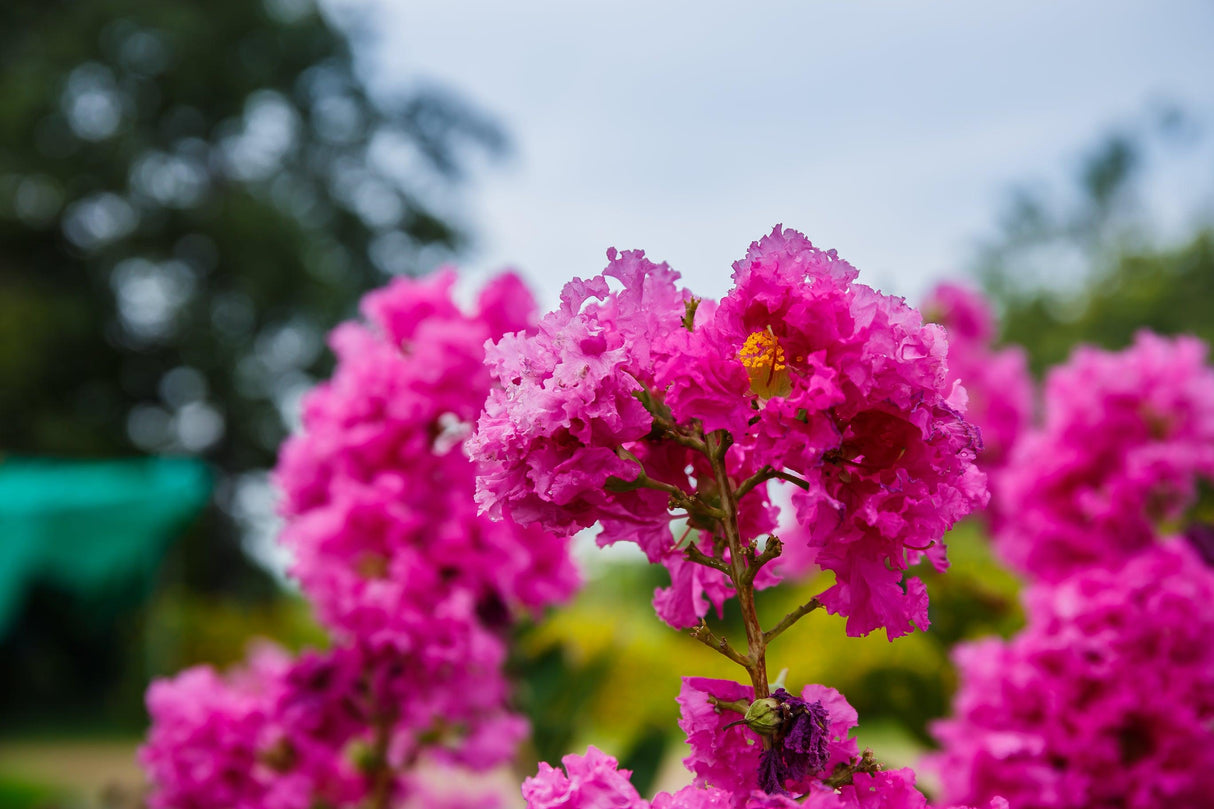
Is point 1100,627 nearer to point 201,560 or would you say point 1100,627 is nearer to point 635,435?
point 635,435

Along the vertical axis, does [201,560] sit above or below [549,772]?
above

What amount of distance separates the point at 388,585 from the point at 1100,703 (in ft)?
5.01

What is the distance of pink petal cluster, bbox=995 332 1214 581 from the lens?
269 cm

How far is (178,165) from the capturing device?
17938 mm

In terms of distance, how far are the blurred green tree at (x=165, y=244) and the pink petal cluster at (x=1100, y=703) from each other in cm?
1581

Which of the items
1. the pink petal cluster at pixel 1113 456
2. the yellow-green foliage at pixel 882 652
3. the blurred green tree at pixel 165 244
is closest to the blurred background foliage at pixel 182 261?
the blurred green tree at pixel 165 244

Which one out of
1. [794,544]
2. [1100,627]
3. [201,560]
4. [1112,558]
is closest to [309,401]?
[794,544]

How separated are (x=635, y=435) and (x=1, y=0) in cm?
2062

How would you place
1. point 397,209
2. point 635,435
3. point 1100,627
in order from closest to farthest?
point 635,435, point 1100,627, point 397,209

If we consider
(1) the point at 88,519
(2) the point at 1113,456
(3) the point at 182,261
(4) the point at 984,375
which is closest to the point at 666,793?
(2) the point at 1113,456

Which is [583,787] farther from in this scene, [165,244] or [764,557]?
[165,244]

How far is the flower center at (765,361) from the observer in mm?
1082

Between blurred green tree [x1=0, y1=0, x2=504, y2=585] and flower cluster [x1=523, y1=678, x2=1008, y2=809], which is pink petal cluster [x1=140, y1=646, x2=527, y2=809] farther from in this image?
blurred green tree [x1=0, y1=0, x2=504, y2=585]

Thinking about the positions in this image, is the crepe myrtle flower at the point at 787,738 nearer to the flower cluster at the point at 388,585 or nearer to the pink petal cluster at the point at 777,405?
the pink petal cluster at the point at 777,405
